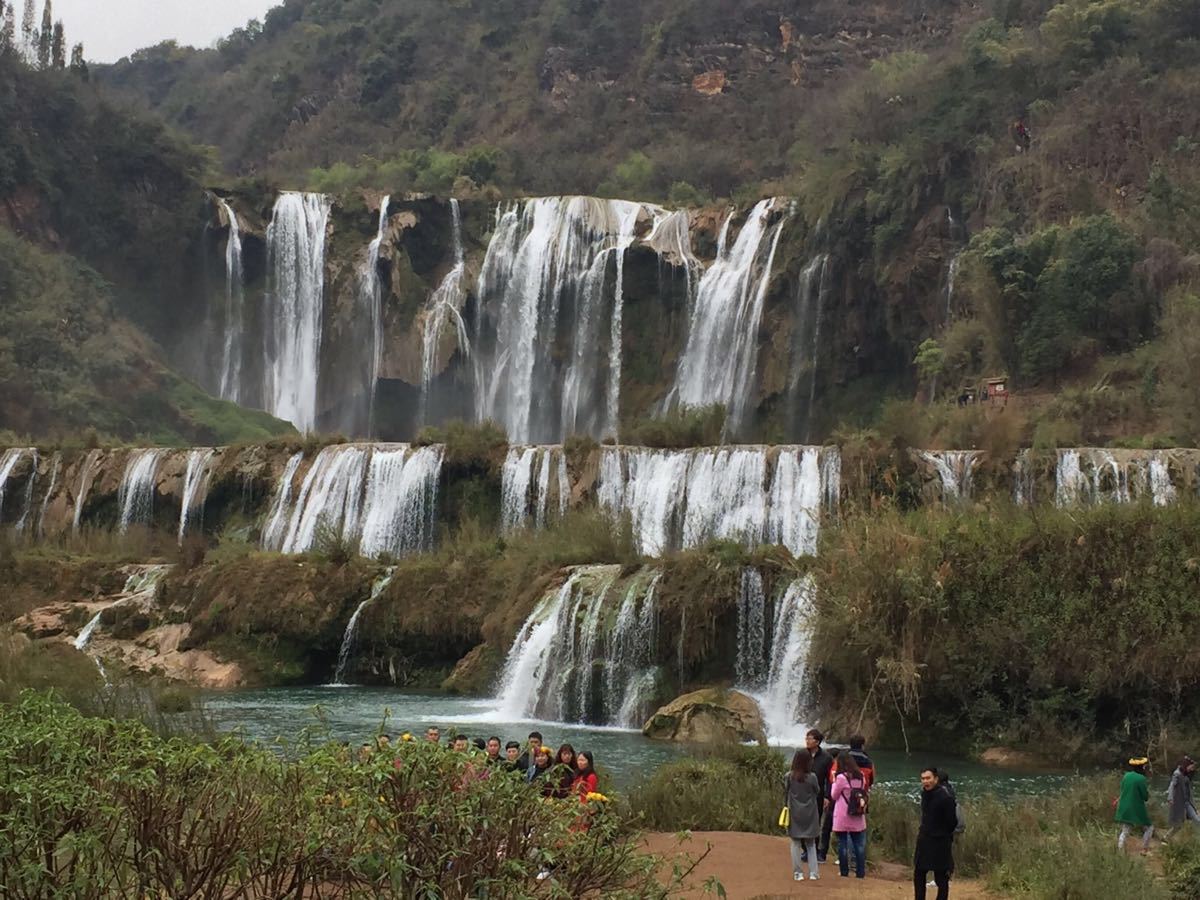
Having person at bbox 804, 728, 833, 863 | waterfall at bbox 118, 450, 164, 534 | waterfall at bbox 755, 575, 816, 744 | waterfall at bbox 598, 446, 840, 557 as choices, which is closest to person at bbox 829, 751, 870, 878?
person at bbox 804, 728, 833, 863

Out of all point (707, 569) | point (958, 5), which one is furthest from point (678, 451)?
point (958, 5)

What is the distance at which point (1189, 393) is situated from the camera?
30.7 meters

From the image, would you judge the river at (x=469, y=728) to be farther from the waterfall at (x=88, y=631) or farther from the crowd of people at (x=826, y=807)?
the crowd of people at (x=826, y=807)

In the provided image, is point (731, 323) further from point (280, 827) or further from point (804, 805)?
point (280, 827)

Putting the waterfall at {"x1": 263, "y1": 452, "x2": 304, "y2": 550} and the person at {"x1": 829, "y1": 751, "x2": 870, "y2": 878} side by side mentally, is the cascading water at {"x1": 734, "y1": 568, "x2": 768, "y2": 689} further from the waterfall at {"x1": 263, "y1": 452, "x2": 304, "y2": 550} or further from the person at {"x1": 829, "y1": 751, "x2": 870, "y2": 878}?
the waterfall at {"x1": 263, "y1": 452, "x2": 304, "y2": 550}

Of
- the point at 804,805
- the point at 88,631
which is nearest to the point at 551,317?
the point at 88,631

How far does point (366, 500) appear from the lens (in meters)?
35.1

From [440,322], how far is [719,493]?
79.9 feet

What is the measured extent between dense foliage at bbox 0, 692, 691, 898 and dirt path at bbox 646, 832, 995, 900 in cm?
344

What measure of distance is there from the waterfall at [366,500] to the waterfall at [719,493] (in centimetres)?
440

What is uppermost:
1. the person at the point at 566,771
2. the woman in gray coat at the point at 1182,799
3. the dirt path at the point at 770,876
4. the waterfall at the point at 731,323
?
the waterfall at the point at 731,323

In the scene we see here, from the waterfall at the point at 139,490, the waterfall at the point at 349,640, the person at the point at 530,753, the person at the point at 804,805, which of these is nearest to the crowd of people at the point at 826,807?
the person at the point at 804,805

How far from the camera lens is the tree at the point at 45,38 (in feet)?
216

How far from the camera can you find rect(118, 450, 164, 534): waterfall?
38.0 metres
